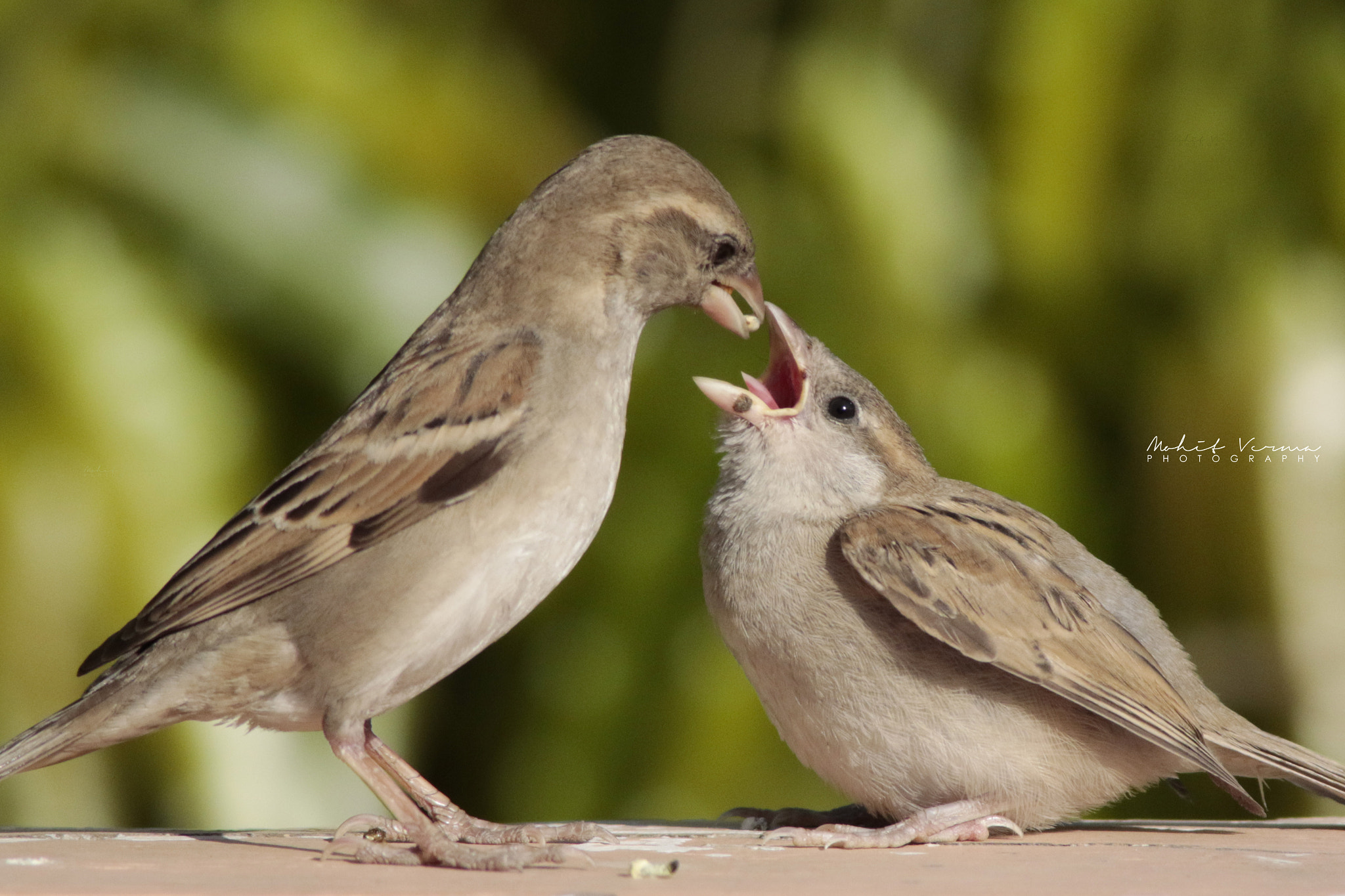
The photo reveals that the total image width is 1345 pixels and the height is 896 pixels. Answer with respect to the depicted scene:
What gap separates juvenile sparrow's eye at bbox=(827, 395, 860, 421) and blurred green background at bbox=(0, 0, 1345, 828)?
3.33ft

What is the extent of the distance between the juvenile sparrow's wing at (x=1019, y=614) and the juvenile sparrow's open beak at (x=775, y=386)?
0.36 m

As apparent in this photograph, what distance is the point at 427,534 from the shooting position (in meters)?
2.57

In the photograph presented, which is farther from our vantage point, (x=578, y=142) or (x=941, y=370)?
(x=578, y=142)

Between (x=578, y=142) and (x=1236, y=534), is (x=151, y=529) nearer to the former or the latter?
(x=578, y=142)

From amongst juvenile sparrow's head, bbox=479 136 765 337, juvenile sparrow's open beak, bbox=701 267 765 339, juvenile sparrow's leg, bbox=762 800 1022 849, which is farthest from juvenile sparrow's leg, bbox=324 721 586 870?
juvenile sparrow's open beak, bbox=701 267 765 339

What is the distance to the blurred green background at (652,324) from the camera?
4.20 m

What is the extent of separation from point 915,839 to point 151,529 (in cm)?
251

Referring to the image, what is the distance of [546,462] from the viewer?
2605 mm

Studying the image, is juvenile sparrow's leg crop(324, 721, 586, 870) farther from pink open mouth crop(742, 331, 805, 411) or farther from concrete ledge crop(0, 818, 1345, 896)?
pink open mouth crop(742, 331, 805, 411)

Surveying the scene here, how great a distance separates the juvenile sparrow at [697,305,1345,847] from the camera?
2680mm

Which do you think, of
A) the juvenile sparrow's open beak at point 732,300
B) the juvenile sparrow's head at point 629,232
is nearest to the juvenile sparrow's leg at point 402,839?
the juvenile sparrow's head at point 629,232

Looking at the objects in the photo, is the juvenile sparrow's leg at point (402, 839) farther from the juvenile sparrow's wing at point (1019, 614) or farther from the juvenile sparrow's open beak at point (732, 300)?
the juvenile sparrow's open beak at point (732, 300)

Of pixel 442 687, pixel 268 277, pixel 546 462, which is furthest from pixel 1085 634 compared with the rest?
pixel 268 277
